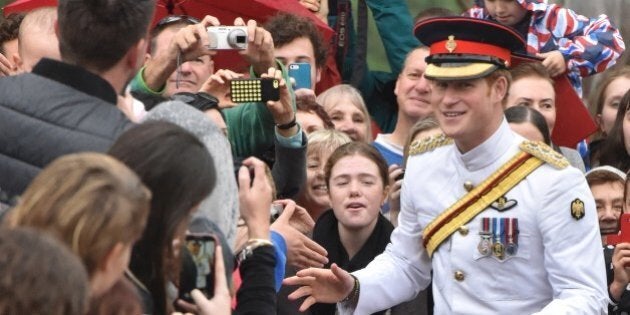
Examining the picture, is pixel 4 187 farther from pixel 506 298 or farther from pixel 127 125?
pixel 506 298

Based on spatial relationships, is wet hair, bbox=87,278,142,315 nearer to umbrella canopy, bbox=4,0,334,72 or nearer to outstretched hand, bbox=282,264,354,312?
outstretched hand, bbox=282,264,354,312

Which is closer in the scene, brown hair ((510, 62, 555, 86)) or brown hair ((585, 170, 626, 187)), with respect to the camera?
brown hair ((585, 170, 626, 187))

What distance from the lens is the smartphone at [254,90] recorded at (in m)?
6.27

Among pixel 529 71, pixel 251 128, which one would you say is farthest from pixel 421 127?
pixel 251 128

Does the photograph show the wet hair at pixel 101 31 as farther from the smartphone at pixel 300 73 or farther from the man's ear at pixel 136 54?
the smartphone at pixel 300 73

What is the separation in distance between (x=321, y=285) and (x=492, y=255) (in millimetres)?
664

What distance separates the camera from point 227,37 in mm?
6691

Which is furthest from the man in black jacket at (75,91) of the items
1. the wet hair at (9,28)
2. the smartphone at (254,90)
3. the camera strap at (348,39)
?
the camera strap at (348,39)

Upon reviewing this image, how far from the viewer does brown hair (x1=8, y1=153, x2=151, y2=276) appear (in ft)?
11.4

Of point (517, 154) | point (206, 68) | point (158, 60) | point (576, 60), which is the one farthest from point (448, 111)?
point (576, 60)

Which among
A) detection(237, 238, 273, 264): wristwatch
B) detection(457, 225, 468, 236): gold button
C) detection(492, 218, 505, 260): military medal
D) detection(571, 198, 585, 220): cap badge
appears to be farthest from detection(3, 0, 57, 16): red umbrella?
detection(237, 238, 273, 264): wristwatch

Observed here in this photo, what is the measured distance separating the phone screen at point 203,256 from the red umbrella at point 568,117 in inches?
202

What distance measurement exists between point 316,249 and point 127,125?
1.65 m

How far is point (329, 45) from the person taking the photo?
31.0ft
